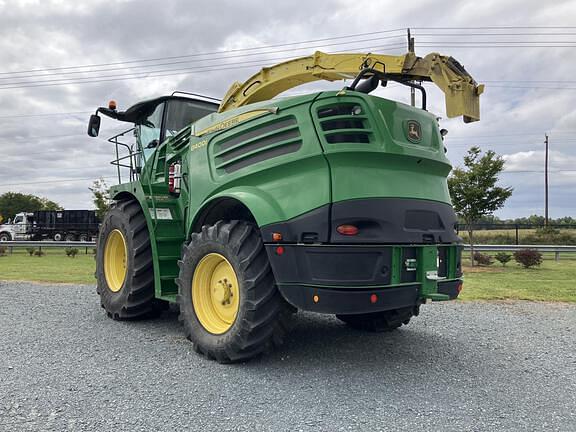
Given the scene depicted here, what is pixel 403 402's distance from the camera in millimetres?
3469

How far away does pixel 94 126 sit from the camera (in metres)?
6.70

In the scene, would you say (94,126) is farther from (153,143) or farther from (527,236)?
(527,236)

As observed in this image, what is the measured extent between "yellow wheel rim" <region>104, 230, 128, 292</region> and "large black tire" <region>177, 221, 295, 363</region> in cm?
255

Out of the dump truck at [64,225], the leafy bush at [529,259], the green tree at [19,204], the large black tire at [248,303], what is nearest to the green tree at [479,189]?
the leafy bush at [529,259]

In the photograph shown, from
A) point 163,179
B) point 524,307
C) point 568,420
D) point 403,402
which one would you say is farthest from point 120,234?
point 524,307

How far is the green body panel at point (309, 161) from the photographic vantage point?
12.8 ft

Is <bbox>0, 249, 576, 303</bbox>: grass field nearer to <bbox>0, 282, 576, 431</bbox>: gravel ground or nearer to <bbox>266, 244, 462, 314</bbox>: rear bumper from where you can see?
<bbox>0, 282, 576, 431</bbox>: gravel ground

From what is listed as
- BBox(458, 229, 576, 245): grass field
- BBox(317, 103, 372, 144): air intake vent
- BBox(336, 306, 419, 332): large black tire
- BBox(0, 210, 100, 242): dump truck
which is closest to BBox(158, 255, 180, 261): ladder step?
BBox(336, 306, 419, 332): large black tire

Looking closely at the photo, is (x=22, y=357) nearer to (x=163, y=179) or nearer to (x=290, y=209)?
(x=163, y=179)

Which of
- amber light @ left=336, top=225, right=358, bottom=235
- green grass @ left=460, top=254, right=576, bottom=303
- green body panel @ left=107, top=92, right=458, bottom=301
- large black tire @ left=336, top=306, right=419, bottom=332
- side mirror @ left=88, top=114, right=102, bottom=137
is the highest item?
side mirror @ left=88, top=114, right=102, bottom=137

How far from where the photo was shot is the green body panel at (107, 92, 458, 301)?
3.89 m

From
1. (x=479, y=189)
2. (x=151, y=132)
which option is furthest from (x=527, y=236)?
(x=151, y=132)

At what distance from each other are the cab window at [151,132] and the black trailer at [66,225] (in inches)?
1243

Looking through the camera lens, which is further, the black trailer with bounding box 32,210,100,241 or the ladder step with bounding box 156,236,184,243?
the black trailer with bounding box 32,210,100,241
